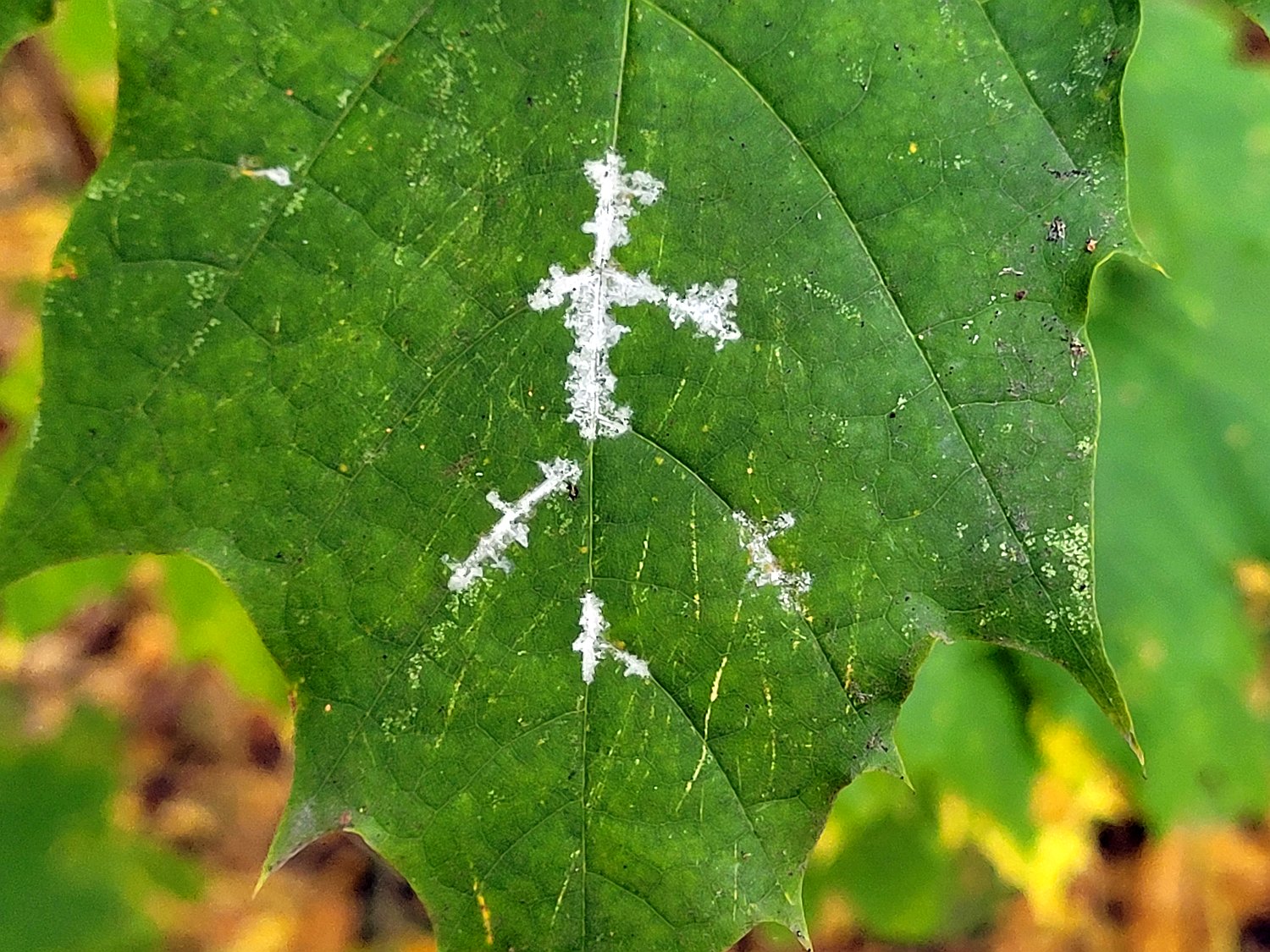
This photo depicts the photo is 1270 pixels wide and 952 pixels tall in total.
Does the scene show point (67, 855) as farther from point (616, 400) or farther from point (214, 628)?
point (616, 400)

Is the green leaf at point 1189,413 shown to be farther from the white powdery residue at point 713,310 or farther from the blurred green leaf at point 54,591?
the blurred green leaf at point 54,591

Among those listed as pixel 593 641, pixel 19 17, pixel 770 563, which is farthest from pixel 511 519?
pixel 19 17

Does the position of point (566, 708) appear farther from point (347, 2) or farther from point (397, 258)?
point (347, 2)

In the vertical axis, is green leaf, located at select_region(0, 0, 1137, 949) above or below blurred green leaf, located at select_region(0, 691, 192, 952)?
above

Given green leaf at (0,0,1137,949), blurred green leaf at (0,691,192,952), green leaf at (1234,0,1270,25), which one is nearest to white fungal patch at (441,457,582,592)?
green leaf at (0,0,1137,949)

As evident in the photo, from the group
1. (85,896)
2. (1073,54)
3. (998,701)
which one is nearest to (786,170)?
(1073,54)

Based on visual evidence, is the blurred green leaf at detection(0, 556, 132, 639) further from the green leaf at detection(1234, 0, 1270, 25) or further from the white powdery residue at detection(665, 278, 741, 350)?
the green leaf at detection(1234, 0, 1270, 25)

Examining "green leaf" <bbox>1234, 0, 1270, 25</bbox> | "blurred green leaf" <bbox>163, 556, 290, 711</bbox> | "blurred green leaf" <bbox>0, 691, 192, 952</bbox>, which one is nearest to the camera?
"green leaf" <bbox>1234, 0, 1270, 25</bbox>
